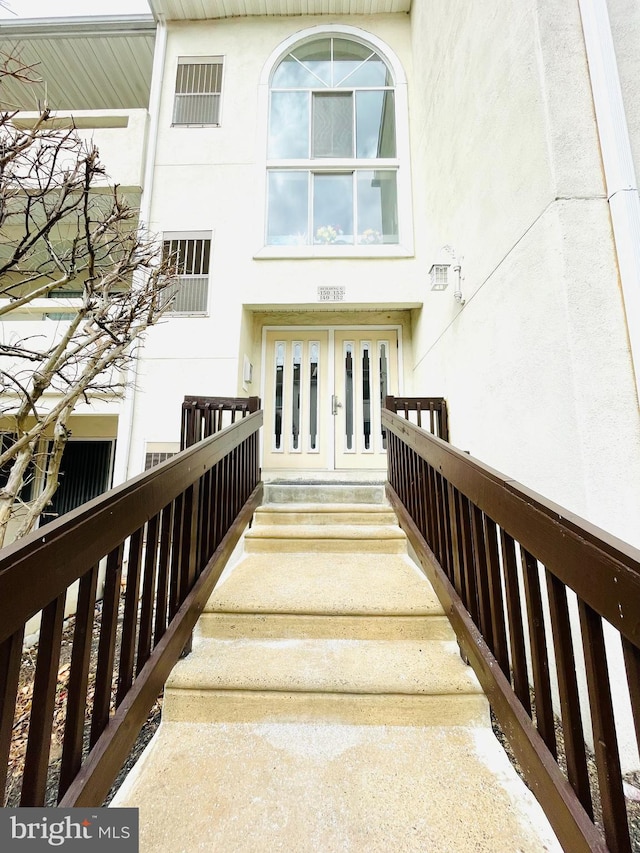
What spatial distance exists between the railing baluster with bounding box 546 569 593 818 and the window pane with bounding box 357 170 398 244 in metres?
4.53

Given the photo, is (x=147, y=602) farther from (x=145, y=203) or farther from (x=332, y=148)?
(x=332, y=148)

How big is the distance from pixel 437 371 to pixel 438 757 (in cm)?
308

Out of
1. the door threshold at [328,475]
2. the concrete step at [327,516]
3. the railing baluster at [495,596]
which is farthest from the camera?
the door threshold at [328,475]

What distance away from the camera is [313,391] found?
15.9ft

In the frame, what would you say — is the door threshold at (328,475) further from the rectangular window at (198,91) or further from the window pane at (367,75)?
the window pane at (367,75)

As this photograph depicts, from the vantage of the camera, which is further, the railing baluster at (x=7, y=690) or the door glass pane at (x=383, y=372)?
the door glass pane at (x=383, y=372)

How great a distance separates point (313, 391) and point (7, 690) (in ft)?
13.9

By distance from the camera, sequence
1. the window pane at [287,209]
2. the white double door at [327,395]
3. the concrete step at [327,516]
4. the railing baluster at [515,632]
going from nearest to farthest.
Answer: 1. the railing baluster at [515,632]
2. the concrete step at [327,516]
3. the window pane at [287,209]
4. the white double door at [327,395]

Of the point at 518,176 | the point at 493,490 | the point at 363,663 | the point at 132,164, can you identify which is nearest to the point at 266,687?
the point at 363,663

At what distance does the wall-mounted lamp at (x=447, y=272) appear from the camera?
116 inches

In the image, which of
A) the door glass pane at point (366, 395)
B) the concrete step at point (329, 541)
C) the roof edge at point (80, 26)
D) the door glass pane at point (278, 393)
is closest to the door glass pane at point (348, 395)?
the door glass pane at point (366, 395)

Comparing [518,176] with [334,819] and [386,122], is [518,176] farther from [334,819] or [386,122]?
[386,122]

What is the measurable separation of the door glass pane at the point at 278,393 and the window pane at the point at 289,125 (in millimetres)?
2524

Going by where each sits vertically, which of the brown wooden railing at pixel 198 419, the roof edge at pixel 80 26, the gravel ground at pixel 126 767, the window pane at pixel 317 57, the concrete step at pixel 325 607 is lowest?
the gravel ground at pixel 126 767
